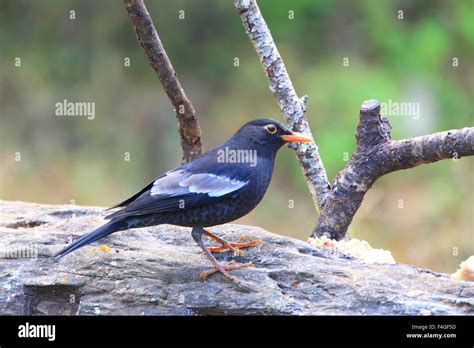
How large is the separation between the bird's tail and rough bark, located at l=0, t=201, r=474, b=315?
15cm

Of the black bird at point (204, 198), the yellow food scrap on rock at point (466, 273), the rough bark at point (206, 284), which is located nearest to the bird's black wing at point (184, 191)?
the black bird at point (204, 198)

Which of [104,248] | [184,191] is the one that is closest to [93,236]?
[104,248]

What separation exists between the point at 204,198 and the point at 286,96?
1317 millimetres

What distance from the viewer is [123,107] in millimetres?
9906

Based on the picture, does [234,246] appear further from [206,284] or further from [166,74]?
[166,74]

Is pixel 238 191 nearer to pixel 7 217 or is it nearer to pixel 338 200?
pixel 338 200

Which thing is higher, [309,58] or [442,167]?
[309,58]

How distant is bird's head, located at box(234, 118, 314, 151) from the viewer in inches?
193

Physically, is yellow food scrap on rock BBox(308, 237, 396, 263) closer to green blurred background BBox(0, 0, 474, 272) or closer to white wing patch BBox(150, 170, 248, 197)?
white wing patch BBox(150, 170, 248, 197)

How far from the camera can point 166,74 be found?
5.49m

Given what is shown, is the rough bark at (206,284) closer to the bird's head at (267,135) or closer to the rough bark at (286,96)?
the bird's head at (267,135)

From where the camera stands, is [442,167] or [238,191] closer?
[238,191]
